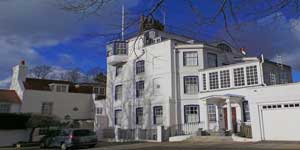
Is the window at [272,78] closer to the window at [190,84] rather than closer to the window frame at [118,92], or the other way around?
the window at [190,84]

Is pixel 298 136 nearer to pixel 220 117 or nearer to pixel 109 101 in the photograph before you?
pixel 220 117

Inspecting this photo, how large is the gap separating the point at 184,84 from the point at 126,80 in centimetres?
702

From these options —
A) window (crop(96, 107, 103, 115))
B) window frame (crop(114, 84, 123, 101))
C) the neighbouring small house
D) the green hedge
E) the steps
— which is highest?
window frame (crop(114, 84, 123, 101))

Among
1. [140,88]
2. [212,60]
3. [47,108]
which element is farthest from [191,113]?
[47,108]

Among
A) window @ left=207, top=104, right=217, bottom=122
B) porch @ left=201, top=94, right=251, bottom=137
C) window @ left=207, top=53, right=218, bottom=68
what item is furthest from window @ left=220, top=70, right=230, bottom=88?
window @ left=207, top=53, right=218, bottom=68

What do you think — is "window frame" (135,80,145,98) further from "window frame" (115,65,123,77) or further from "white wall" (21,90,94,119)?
"white wall" (21,90,94,119)

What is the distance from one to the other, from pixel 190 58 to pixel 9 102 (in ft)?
63.0

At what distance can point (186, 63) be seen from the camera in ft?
89.9

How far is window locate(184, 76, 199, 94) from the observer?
26.7 m

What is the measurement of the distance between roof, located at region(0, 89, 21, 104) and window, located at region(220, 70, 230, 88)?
2124 cm

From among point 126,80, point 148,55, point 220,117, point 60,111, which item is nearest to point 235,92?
point 220,117

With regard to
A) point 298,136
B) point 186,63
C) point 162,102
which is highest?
point 186,63

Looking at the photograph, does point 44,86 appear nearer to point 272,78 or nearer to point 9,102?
point 9,102

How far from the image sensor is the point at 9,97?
31.0 m
